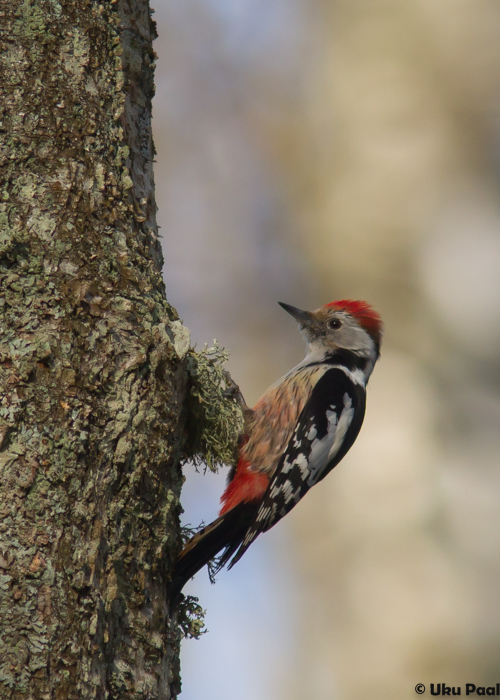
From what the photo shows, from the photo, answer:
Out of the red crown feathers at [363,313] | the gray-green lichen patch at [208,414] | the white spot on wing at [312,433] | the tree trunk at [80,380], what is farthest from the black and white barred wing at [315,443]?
the tree trunk at [80,380]

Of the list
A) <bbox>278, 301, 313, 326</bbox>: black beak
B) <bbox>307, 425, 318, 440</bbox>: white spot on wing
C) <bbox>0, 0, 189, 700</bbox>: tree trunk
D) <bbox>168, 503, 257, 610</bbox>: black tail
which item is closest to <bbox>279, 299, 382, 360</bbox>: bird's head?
<bbox>278, 301, 313, 326</bbox>: black beak

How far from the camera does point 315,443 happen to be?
3248 mm

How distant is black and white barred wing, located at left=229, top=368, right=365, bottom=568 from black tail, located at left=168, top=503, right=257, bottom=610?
2.8 inches

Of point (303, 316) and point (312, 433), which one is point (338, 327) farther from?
point (312, 433)

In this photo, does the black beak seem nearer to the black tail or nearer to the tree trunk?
the black tail

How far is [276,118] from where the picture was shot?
605 centimetres

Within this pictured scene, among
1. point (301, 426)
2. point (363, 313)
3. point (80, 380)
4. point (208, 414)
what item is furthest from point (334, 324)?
point (80, 380)

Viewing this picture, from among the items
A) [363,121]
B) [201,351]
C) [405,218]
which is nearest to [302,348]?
[405,218]

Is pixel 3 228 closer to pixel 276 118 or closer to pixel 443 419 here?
pixel 443 419

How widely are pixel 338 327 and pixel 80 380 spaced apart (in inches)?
89.7

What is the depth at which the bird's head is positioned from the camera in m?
3.90

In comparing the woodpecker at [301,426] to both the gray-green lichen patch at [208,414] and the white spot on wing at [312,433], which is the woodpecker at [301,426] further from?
the gray-green lichen patch at [208,414]

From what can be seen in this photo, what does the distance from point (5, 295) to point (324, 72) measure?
4632 mm

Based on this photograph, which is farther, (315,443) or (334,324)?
(334,324)
